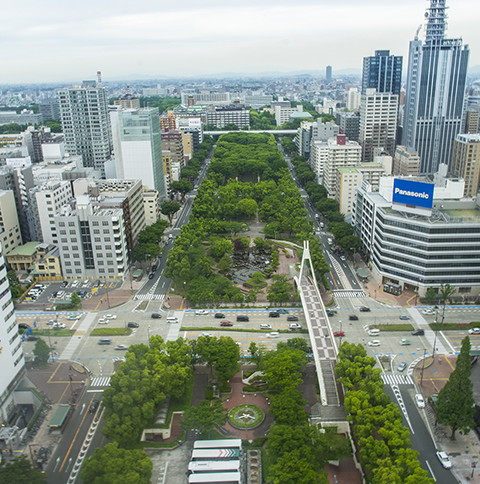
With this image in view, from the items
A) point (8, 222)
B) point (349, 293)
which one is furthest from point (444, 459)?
point (8, 222)

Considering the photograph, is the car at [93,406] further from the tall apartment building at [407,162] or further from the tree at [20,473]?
the tall apartment building at [407,162]

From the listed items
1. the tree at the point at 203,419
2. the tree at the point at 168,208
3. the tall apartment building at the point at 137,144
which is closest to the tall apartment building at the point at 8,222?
the tall apartment building at the point at 137,144

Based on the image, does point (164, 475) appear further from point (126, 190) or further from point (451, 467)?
point (126, 190)

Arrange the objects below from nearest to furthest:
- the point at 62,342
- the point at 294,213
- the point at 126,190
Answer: the point at 62,342 < the point at 126,190 < the point at 294,213

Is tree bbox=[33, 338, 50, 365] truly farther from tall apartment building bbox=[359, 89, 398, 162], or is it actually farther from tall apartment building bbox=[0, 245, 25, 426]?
tall apartment building bbox=[359, 89, 398, 162]

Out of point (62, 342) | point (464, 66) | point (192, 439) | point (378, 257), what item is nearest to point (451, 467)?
point (192, 439)

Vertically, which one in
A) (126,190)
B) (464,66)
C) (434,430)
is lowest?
(434,430)

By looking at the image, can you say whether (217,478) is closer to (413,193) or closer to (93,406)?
(93,406)
